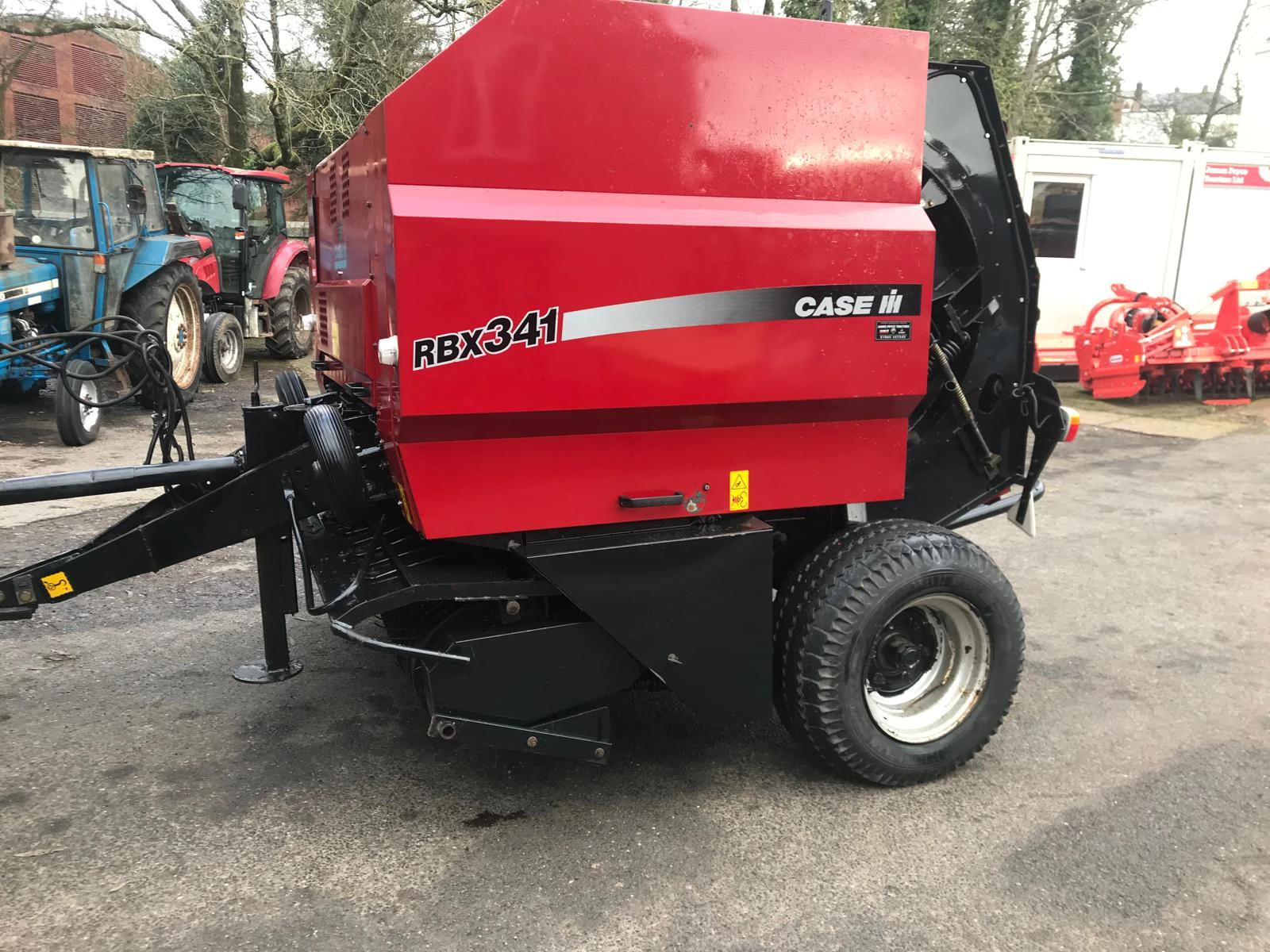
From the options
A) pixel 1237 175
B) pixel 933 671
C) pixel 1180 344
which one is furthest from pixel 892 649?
pixel 1237 175

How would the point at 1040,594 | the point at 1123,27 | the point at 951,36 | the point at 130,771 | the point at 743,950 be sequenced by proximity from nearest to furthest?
1. the point at 743,950
2. the point at 130,771
3. the point at 1040,594
4. the point at 951,36
5. the point at 1123,27

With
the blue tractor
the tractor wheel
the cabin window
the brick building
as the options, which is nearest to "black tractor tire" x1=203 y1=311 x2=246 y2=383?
the tractor wheel

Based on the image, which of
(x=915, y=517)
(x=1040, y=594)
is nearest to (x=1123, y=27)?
(x=1040, y=594)

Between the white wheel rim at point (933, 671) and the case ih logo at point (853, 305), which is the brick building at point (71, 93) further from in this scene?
the white wheel rim at point (933, 671)

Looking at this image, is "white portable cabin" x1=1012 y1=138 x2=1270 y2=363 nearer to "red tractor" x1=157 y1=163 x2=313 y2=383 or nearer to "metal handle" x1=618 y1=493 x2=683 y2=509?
"red tractor" x1=157 y1=163 x2=313 y2=383

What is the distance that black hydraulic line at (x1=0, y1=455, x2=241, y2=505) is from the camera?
282 cm

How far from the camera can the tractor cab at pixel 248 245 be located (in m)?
12.1

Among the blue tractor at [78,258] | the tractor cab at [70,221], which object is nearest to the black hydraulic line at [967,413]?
the blue tractor at [78,258]

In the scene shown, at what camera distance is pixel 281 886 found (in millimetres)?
2621

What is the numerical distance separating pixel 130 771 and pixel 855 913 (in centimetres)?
233

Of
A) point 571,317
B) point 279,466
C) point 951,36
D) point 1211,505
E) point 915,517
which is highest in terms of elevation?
point 951,36

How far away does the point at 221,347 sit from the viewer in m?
10.8

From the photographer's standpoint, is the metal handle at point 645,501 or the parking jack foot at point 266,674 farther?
the parking jack foot at point 266,674

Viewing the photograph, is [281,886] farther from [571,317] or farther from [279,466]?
[571,317]
